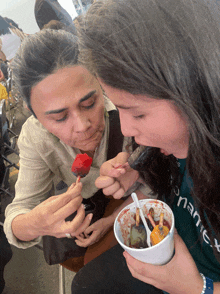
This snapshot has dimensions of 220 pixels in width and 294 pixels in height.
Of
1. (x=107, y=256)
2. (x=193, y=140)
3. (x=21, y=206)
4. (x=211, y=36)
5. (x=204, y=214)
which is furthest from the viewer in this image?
(x=21, y=206)

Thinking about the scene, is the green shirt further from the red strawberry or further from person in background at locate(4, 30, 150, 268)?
the red strawberry

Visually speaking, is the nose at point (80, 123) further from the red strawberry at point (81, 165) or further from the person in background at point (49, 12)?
the person in background at point (49, 12)

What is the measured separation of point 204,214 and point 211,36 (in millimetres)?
635

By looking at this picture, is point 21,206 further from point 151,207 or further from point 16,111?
point 16,111

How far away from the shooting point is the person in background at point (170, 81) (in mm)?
462

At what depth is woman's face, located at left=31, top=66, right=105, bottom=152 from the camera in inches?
36.5

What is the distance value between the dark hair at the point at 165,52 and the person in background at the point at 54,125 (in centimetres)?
39

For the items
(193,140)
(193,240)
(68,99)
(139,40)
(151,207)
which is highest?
(139,40)

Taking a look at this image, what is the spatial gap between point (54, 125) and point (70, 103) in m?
0.16

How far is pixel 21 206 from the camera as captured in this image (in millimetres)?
1234

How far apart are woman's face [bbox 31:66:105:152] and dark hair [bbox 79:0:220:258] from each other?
14.7 inches

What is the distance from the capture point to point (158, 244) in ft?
2.11

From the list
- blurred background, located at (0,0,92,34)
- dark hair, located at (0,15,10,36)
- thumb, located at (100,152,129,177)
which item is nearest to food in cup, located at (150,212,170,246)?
thumb, located at (100,152,129,177)

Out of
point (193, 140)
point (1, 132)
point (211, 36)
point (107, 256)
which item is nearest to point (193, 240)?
point (107, 256)
